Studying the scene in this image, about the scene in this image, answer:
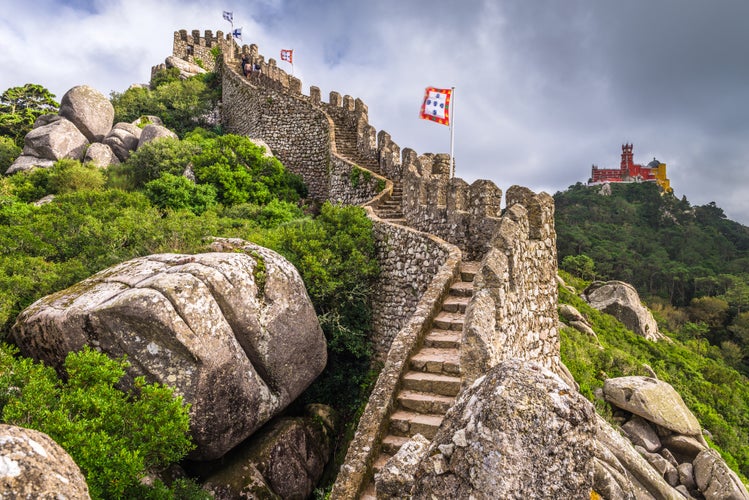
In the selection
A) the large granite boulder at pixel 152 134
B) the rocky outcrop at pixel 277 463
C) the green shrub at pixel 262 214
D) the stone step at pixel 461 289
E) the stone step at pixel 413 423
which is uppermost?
the large granite boulder at pixel 152 134

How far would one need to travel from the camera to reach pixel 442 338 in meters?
→ 6.76

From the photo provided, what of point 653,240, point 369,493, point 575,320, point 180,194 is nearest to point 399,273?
point 369,493

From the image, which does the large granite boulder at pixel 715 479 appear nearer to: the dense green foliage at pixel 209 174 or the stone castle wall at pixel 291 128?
the dense green foliage at pixel 209 174

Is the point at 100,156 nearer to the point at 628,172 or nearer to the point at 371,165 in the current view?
the point at 371,165

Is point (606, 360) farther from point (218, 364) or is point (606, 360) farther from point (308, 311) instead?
point (218, 364)

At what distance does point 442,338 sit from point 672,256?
43.0m

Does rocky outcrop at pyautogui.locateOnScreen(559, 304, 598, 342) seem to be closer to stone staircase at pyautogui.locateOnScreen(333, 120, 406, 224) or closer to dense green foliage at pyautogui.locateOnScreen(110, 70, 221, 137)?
stone staircase at pyautogui.locateOnScreen(333, 120, 406, 224)

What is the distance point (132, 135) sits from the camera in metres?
22.2

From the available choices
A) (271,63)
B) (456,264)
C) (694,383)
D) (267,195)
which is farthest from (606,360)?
(271,63)

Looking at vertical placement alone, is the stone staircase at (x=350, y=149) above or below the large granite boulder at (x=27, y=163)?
above

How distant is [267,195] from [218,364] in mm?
11238

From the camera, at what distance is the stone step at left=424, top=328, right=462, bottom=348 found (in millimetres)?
6648

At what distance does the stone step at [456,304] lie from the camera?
7.28m

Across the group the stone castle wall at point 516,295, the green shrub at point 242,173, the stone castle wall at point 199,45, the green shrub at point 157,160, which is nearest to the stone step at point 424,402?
the stone castle wall at point 516,295
